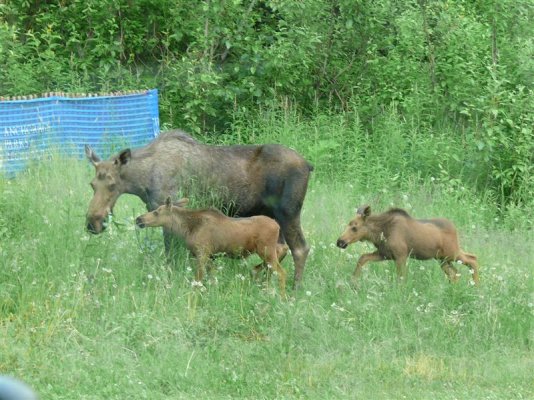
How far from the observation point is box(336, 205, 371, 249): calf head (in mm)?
10031

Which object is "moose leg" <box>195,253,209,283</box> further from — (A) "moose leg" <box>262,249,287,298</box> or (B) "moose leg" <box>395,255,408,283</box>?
(B) "moose leg" <box>395,255,408,283</box>

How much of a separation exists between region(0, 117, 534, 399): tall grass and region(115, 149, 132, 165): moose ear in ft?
2.25

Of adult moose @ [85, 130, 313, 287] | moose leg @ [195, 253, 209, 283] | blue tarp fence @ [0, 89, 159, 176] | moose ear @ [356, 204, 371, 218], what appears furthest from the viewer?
blue tarp fence @ [0, 89, 159, 176]

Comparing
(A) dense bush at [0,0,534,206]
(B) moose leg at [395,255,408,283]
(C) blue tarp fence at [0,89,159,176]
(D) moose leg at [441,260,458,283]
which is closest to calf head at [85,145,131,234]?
(B) moose leg at [395,255,408,283]

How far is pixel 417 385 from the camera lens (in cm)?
796

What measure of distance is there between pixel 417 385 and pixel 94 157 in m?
4.33

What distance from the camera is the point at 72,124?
15391mm

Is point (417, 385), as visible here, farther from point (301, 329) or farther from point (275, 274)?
point (275, 274)

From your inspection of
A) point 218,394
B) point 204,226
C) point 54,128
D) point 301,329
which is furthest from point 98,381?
point 54,128

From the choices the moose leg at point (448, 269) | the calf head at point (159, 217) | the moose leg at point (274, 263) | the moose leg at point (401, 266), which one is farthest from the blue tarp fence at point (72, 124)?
the moose leg at point (448, 269)

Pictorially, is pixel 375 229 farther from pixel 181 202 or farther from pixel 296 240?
pixel 181 202

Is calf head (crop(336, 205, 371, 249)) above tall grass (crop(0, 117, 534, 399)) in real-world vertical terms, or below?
above

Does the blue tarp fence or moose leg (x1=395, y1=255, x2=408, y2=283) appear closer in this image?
moose leg (x1=395, y1=255, x2=408, y2=283)

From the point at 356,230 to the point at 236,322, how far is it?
69.0 inches
